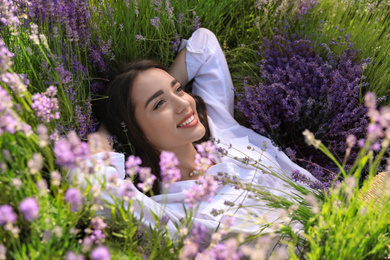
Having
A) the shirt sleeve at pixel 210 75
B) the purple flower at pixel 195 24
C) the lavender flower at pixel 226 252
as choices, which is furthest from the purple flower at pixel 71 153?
the purple flower at pixel 195 24

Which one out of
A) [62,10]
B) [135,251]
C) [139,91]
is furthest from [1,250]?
[139,91]

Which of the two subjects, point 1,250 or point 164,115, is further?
point 164,115

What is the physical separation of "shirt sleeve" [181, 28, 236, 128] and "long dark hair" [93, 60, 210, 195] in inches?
15.0

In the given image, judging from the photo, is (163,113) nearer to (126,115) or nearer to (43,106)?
(126,115)

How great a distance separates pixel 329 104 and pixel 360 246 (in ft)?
4.10

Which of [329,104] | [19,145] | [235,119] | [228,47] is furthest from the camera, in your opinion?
[228,47]

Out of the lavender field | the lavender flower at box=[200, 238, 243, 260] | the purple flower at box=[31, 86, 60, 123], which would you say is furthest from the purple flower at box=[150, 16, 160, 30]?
the lavender flower at box=[200, 238, 243, 260]

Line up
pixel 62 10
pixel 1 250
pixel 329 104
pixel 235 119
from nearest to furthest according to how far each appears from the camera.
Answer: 1. pixel 1 250
2. pixel 62 10
3. pixel 329 104
4. pixel 235 119

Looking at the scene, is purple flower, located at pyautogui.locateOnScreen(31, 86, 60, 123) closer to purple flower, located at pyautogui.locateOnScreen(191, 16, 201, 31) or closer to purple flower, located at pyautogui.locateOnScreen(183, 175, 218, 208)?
purple flower, located at pyautogui.locateOnScreen(183, 175, 218, 208)

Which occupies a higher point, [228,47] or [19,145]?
[19,145]

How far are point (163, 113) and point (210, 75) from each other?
0.72 metres

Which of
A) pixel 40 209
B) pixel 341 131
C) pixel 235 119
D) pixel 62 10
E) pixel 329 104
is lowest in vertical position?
pixel 235 119

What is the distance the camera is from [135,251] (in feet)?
4.43

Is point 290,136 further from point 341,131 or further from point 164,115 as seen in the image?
point 164,115
